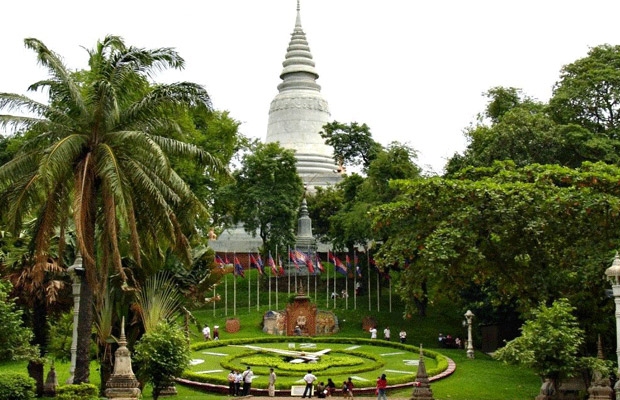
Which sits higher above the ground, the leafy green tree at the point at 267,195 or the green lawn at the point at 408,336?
the leafy green tree at the point at 267,195

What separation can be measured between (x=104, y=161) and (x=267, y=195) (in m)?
28.6

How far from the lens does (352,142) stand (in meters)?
52.0

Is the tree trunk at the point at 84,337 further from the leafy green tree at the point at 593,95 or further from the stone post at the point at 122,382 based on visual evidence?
the leafy green tree at the point at 593,95

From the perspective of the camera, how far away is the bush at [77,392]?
18.6 meters

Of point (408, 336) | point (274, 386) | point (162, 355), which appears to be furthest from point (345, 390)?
point (408, 336)

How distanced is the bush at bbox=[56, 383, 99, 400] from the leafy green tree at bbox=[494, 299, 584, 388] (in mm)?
10112

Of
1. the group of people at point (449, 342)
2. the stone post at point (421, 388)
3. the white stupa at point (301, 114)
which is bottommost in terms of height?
the stone post at point (421, 388)

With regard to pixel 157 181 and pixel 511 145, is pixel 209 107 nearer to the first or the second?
pixel 157 181

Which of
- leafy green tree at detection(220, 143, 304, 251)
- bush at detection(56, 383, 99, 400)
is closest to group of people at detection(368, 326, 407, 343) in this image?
leafy green tree at detection(220, 143, 304, 251)

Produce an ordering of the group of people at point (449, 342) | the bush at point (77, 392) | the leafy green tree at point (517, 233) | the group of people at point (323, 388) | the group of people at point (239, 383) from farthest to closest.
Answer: the group of people at point (449, 342) < the group of people at point (239, 383) < the group of people at point (323, 388) < the leafy green tree at point (517, 233) < the bush at point (77, 392)

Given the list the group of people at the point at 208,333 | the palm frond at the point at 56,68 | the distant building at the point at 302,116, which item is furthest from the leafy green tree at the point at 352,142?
the palm frond at the point at 56,68

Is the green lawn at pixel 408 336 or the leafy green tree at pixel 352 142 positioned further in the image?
the leafy green tree at pixel 352 142

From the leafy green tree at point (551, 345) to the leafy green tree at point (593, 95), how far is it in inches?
801

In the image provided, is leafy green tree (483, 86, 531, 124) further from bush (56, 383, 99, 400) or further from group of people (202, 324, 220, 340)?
bush (56, 383, 99, 400)
